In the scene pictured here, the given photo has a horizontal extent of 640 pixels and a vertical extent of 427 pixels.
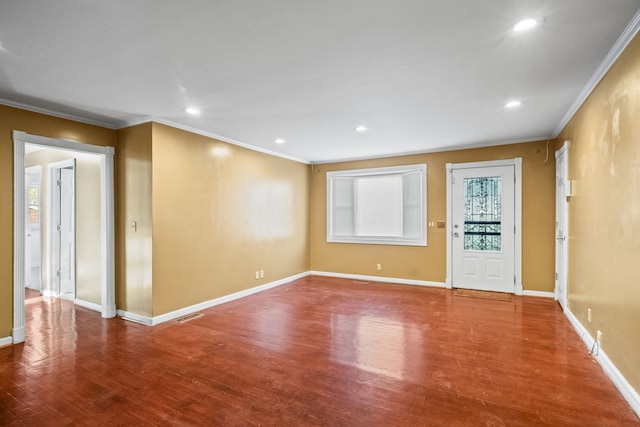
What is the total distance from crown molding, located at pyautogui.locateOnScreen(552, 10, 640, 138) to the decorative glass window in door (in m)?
1.75

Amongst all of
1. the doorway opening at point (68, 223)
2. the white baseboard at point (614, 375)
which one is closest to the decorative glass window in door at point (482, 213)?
the white baseboard at point (614, 375)

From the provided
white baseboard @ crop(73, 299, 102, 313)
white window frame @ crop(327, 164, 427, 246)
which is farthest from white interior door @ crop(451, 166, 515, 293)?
white baseboard @ crop(73, 299, 102, 313)

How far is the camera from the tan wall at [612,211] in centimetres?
221

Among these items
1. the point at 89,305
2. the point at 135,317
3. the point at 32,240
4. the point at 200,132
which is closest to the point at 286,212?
the point at 200,132

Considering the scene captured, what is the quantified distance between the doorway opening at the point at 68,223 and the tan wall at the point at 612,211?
5.32 meters

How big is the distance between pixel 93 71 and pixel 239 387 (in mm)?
2843

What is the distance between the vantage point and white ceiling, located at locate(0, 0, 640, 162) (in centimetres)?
191

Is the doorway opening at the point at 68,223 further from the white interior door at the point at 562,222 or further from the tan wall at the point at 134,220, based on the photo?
the white interior door at the point at 562,222

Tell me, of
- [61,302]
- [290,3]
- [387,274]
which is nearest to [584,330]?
[387,274]

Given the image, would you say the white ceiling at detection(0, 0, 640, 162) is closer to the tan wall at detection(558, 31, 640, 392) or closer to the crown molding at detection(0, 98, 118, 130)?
the crown molding at detection(0, 98, 118, 130)

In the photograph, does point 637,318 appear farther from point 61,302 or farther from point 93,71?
point 61,302

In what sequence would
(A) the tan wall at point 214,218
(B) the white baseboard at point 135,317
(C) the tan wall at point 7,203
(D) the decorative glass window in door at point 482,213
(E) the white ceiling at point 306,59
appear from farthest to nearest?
(D) the decorative glass window in door at point 482,213, (A) the tan wall at point 214,218, (B) the white baseboard at point 135,317, (C) the tan wall at point 7,203, (E) the white ceiling at point 306,59

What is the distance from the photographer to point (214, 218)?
187 inches

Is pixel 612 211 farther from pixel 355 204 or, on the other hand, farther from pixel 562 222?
pixel 355 204
